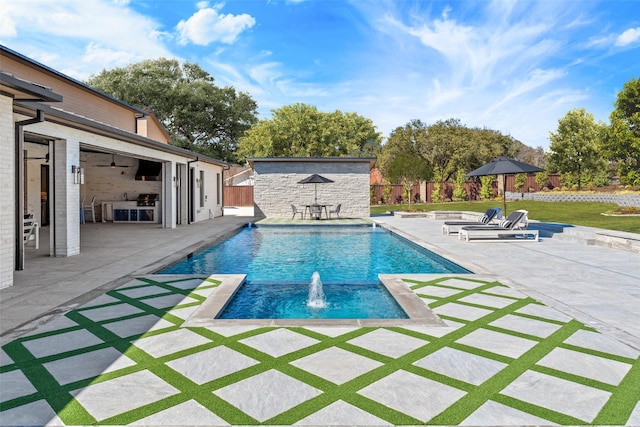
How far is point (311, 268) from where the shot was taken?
740cm

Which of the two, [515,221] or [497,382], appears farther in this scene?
[515,221]

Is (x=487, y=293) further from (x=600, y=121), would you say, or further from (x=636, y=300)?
(x=600, y=121)

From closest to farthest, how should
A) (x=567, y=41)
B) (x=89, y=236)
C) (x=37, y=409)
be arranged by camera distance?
(x=37, y=409), (x=89, y=236), (x=567, y=41)

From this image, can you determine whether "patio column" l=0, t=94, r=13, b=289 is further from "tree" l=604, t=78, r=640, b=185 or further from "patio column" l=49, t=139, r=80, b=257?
"tree" l=604, t=78, r=640, b=185

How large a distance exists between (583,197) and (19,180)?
1079 inches

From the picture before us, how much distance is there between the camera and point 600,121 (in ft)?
102

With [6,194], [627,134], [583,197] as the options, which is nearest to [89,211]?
[6,194]

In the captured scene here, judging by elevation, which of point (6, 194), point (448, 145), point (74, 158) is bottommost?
point (6, 194)

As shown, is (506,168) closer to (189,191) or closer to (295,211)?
(295,211)

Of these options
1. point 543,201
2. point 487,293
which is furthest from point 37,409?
point 543,201

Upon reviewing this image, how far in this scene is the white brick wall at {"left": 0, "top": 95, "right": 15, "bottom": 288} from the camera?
16.2 ft

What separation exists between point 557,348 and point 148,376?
3181mm

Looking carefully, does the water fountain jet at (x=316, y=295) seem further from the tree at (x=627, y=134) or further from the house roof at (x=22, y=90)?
the tree at (x=627, y=134)

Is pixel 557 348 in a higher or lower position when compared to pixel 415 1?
lower
